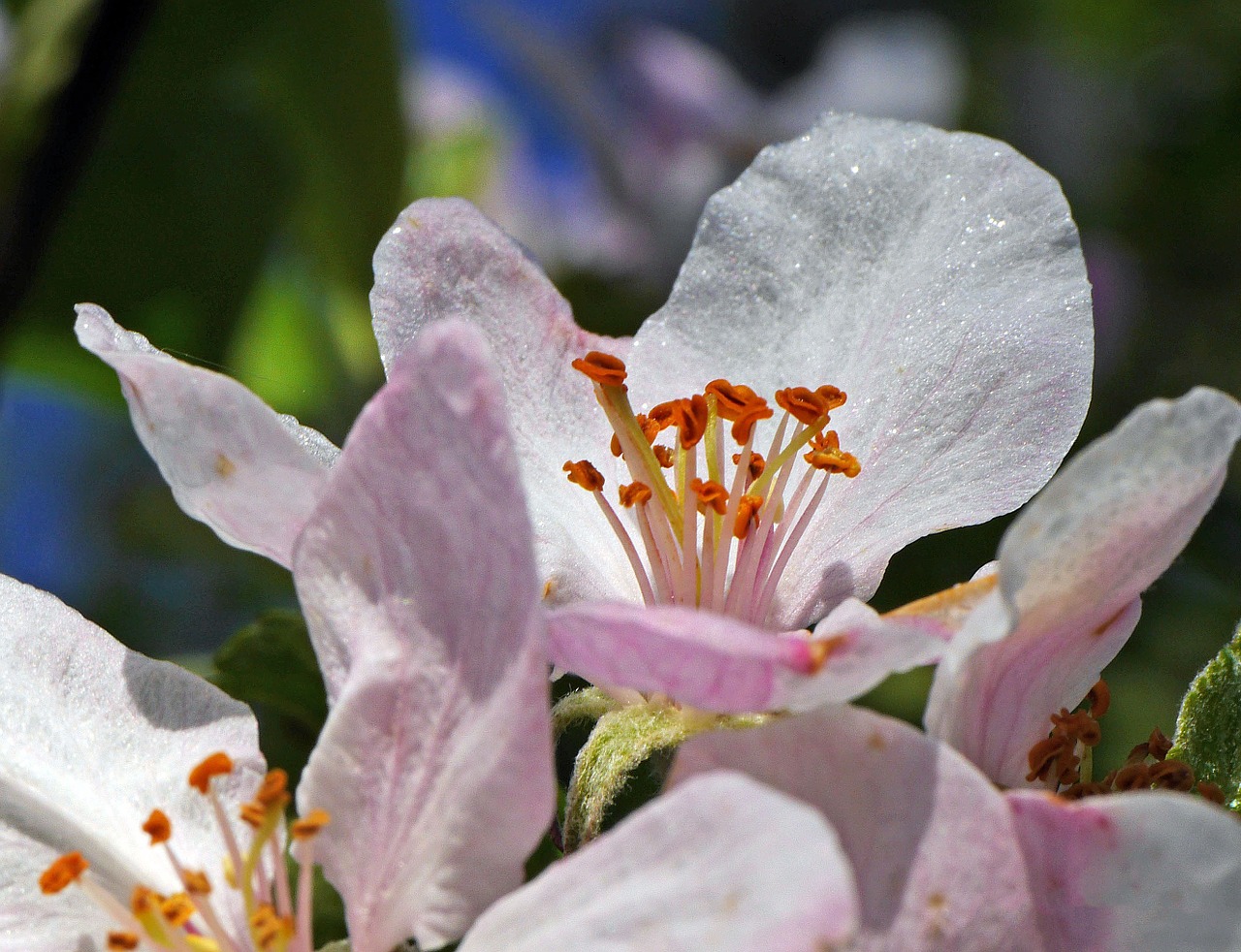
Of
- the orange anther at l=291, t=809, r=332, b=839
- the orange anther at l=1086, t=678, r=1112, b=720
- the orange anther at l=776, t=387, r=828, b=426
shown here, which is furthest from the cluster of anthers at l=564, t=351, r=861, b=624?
the orange anther at l=291, t=809, r=332, b=839

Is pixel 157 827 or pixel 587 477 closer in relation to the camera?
pixel 157 827

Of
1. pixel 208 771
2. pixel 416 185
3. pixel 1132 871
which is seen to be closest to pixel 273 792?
pixel 208 771

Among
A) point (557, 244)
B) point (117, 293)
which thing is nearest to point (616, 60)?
point (557, 244)

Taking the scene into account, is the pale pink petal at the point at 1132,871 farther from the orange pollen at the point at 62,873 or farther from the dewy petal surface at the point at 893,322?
the orange pollen at the point at 62,873

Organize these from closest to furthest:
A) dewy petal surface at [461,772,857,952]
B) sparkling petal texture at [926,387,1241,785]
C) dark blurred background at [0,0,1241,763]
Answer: dewy petal surface at [461,772,857,952] < sparkling petal texture at [926,387,1241,785] < dark blurred background at [0,0,1241,763]

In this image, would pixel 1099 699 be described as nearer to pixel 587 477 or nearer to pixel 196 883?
pixel 587 477

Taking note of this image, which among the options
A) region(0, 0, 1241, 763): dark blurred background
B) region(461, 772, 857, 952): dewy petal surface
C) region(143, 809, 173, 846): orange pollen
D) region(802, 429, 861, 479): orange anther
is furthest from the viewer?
region(0, 0, 1241, 763): dark blurred background

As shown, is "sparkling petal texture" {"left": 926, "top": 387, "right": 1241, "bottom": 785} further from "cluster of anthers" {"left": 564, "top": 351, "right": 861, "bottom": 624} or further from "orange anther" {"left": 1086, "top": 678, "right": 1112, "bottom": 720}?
"cluster of anthers" {"left": 564, "top": 351, "right": 861, "bottom": 624}
